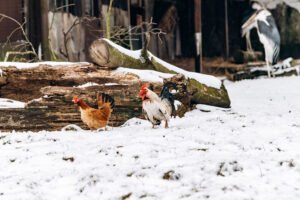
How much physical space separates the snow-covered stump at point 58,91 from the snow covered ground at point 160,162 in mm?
380

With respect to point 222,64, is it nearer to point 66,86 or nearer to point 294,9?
point 294,9

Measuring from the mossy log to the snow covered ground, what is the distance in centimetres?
117

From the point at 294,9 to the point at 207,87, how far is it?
36.8 feet

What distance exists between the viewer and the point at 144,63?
7008 mm

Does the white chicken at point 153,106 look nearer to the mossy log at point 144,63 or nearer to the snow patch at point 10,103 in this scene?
the mossy log at point 144,63

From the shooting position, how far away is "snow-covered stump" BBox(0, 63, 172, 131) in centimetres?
601

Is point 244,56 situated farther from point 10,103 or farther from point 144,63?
point 10,103

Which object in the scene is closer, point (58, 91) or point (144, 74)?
point (58, 91)

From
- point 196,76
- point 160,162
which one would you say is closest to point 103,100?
point 160,162

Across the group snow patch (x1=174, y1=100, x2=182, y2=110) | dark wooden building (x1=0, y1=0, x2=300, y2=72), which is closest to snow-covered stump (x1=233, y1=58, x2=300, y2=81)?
dark wooden building (x1=0, y1=0, x2=300, y2=72)

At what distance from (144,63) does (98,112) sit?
1.64 metres

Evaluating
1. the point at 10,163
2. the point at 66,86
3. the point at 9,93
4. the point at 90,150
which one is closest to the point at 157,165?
the point at 90,150

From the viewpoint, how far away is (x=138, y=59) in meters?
6.94

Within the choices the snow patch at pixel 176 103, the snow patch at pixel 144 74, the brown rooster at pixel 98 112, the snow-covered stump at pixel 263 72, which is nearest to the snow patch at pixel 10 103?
the brown rooster at pixel 98 112
